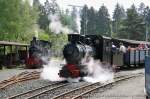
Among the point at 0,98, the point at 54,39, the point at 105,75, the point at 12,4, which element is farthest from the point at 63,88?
the point at 54,39

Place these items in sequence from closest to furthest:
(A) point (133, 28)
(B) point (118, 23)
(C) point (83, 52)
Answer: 1. (C) point (83, 52)
2. (A) point (133, 28)
3. (B) point (118, 23)

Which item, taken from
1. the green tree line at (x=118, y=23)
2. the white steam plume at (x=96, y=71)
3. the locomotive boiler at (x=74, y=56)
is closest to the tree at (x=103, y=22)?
the green tree line at (x=118, y=23)

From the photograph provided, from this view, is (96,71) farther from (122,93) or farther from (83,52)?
(122,93)

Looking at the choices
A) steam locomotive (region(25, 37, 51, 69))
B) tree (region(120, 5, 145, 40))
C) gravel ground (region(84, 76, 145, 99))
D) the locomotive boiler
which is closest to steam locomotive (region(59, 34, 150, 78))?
the locomotive boiler

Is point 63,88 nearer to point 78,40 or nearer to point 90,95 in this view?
point 90,95

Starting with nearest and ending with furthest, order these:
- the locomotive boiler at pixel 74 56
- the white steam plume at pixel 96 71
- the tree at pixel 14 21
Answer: the locomotive boiler at pixel 74 56 < the white steam plume at pixel 96 71 < the tree at pixel 14 21

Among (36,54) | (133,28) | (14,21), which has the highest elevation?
(14,21)

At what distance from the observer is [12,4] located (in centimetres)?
5781

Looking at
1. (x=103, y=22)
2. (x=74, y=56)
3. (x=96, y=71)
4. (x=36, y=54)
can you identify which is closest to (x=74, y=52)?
(x=74, y=56)

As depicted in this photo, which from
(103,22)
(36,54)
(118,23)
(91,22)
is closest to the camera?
(36,54)

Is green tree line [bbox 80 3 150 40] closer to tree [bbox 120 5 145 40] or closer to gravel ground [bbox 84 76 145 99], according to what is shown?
tree [bbox 120 5 145 40]

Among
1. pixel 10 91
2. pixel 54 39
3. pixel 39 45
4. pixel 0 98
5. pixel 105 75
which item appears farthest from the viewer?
pixel 54 39

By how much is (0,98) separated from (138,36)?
83236mm

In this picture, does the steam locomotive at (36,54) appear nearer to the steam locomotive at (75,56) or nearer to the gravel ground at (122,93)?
the steam locomotive at (75,56)
